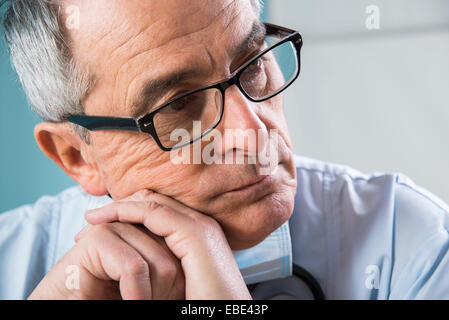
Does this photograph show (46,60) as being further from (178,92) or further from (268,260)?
(268,260)

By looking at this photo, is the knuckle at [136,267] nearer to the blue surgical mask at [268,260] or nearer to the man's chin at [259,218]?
the man's chin at [259,218]

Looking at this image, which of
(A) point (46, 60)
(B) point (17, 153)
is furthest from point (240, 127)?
(B) point (17, 153)

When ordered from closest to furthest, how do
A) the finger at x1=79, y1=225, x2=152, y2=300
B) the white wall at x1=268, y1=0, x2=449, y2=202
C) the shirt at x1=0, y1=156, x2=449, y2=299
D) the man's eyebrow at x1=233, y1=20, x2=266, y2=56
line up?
the finger at x1=79, y1=225, x2=152, y2=300 < the man's eyebrow at x1=233, y1=20, x2=266, y2=56 < the shirt at x1=0, y1=156, x2=449, y2=299 < the white wall at x1=268, y1=0, x2=449, y2=202

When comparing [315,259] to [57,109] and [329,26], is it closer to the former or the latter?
[57,109]

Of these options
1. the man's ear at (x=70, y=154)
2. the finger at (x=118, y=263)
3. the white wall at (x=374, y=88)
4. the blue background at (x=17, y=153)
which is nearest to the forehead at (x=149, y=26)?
the man's ear at (x=70, y=154)

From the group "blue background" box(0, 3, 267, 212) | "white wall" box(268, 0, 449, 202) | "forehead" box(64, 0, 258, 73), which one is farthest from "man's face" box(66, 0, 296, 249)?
"white wall" box(268, 0, 449, 202)

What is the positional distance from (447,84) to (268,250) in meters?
1.34

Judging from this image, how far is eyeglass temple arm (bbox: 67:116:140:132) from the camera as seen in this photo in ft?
3.09

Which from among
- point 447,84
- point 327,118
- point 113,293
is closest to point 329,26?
point 327,118

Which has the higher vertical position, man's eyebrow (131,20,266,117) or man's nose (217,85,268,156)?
man's eyebrow (131,20,266,117)

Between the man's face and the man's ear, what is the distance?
0.13 meters

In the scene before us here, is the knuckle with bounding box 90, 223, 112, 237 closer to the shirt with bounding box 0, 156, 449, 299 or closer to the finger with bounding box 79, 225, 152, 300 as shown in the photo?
the finger with bounding box 79, 225, 152, 300

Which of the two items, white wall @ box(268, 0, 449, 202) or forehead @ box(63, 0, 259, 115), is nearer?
forehead @ box(63, 0, 259, 115)

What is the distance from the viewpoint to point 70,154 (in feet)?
3.77
